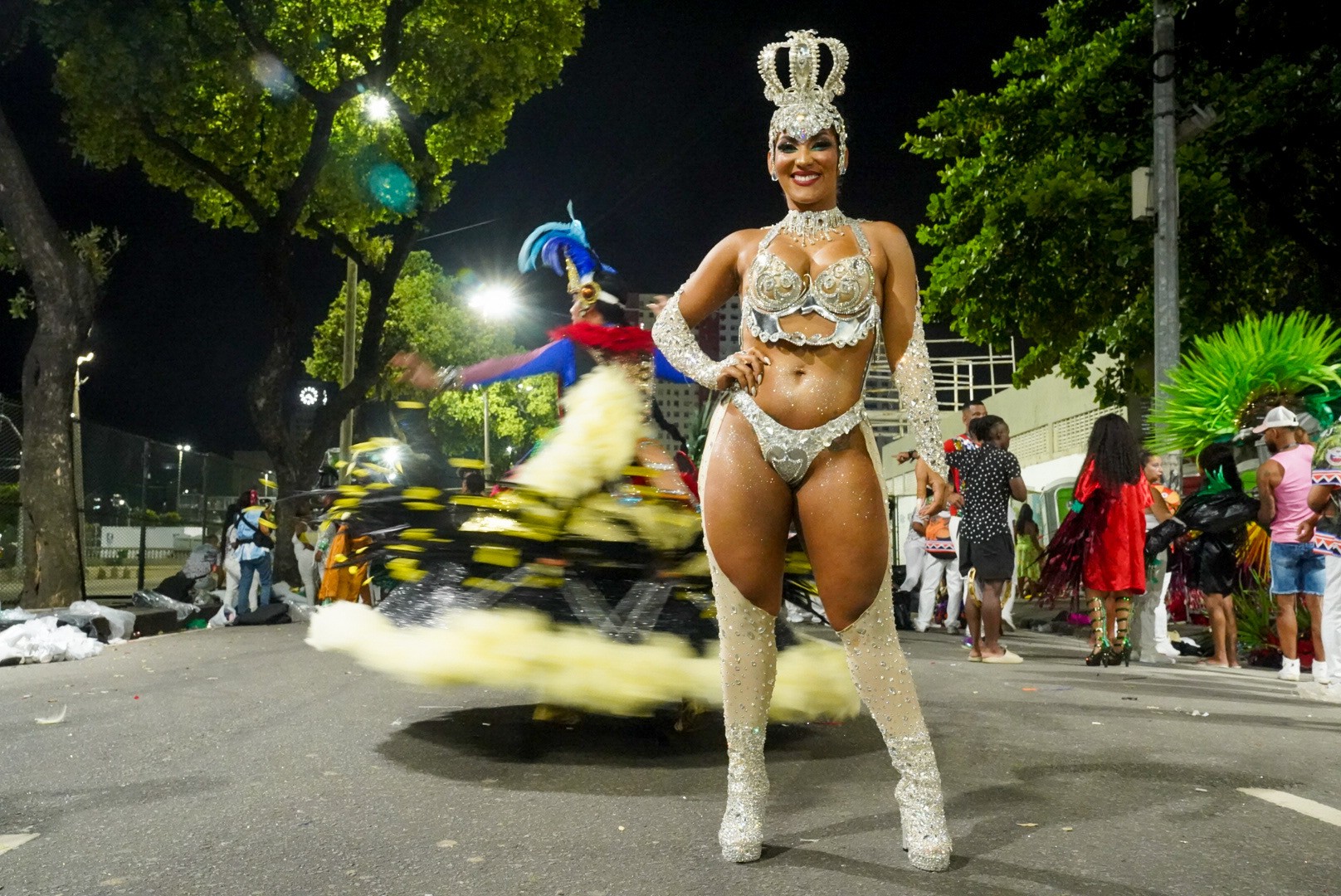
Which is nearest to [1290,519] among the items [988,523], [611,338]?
[988,523]

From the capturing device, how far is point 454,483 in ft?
15.8

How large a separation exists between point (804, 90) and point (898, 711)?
1.87m

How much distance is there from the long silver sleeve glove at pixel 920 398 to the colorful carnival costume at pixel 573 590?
3.95 ft

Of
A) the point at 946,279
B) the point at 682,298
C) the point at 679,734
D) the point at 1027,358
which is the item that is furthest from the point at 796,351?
the point at 1027,358

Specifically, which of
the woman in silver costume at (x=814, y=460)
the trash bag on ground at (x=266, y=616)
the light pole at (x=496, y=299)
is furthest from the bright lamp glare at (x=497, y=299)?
the trash bag on ground at (x=266, y=616)

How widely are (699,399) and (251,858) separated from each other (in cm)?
278

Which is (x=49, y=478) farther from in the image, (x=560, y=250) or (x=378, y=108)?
(x=560, y=250)

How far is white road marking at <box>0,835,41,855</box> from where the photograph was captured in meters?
3.11

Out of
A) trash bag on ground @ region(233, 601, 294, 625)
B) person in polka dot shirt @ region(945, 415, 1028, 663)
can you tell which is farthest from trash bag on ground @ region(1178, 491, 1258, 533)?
trash bag on ground @ region(233, 601, 294, 625)

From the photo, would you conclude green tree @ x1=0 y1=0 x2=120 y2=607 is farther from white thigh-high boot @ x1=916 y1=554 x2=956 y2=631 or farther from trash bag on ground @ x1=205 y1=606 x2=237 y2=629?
white thigh-high boot @ x1=916 y1=554 x2=956 y2=631

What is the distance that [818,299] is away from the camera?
10.5 ft

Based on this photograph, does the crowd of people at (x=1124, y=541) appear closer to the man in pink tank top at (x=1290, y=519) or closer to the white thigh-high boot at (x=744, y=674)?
the man in pink tank top at (x=1290, y=519)

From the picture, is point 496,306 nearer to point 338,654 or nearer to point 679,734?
point 338,654

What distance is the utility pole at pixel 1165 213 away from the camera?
432 inches
